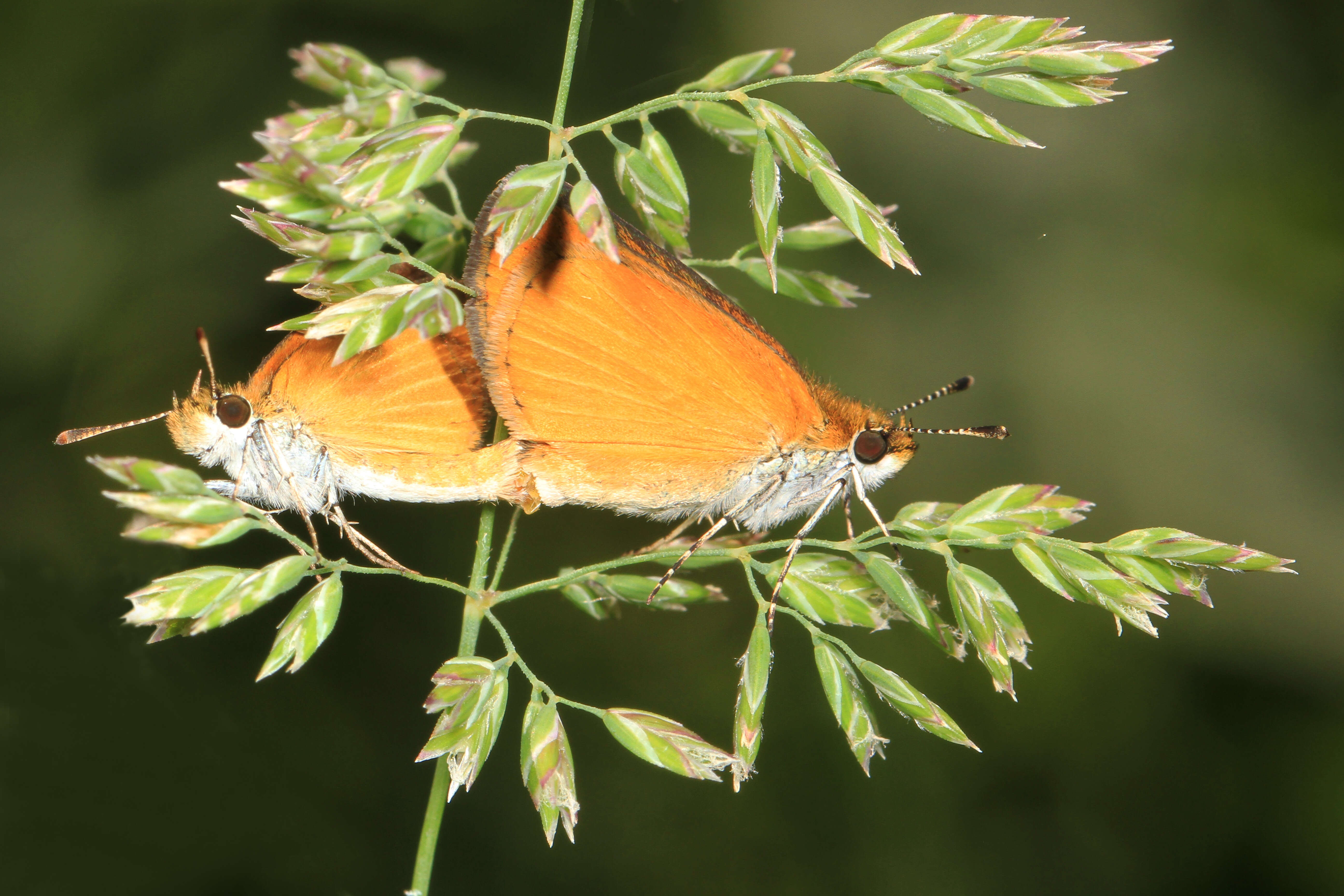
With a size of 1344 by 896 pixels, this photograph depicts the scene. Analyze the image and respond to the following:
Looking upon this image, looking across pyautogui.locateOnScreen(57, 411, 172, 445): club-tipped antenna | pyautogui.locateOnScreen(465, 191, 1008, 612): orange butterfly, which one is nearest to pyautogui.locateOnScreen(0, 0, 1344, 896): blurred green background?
pyautogui.locateOnScreen(57, 411, 172, 445): club-tipped antenna

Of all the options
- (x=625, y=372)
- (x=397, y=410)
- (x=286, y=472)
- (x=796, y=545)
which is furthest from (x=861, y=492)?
(x=286, y=472)

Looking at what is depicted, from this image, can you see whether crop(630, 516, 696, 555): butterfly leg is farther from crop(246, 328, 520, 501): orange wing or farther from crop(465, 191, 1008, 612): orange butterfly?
crop(246, 328, 520, 501): orange wing

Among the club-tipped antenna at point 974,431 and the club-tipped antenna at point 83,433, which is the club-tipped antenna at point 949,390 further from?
the club-tipped antenna at point 83,433

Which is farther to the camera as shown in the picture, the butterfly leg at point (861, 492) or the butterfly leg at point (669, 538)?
the butterfly leg at point (669, 538)

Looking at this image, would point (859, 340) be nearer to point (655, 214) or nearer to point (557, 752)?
point (655, 214)

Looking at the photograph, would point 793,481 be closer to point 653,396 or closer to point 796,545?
point 796,545

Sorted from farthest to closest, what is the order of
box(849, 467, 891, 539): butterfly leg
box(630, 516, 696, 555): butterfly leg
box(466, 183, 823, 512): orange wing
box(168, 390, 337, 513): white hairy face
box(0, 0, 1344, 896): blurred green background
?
box(0, 0, 1344, 896): blurred green background < box(630, 516, 696, 555): butterfly leg < box(849, 467, 891, 539): butterfly leg < box(168, 390, 337, 513): white hairy face < box(466, 183, 823, 512): orange wing

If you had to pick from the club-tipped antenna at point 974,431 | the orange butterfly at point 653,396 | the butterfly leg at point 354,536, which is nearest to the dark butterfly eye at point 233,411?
the butterfly leg at point 354,536
